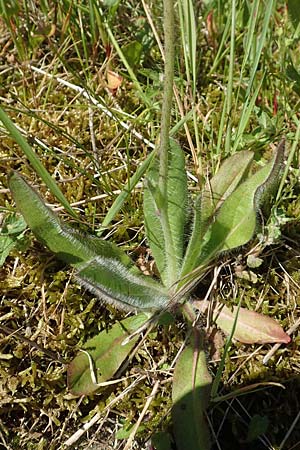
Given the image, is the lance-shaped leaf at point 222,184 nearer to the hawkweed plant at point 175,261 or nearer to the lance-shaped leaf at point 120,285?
the hawkweed plant at point 175,261

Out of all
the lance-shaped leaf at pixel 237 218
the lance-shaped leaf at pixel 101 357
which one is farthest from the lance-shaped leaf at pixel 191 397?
the lance-shaped leaf at pixel 237 218

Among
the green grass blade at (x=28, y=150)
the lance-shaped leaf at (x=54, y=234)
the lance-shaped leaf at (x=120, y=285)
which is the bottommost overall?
the lance-shaped leaf at (x=120, y=285)

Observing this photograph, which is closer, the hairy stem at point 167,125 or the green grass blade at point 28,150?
the hairy stem at point 167,125

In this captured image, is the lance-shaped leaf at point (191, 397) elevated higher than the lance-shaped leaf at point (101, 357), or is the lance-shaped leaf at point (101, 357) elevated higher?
the lance-shaped leaf at point (101, 357)

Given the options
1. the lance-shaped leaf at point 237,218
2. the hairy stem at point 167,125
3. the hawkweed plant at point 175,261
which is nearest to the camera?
the hairy stem at point 167,125

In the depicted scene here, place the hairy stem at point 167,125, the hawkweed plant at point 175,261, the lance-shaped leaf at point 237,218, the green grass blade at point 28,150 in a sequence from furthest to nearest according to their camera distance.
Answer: the lance-shaped leaf at point 237,218 < the hawkweed plant at point 175,261 < the green grass blade at point 28,150 < the hairy stem at point 167,125

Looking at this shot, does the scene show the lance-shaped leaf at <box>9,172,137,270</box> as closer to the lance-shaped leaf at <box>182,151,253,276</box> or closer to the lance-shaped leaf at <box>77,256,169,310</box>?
the lance-shaped leaf at <box>77,256,169,310</box>

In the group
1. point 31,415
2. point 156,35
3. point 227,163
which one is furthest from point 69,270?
point 156,35
